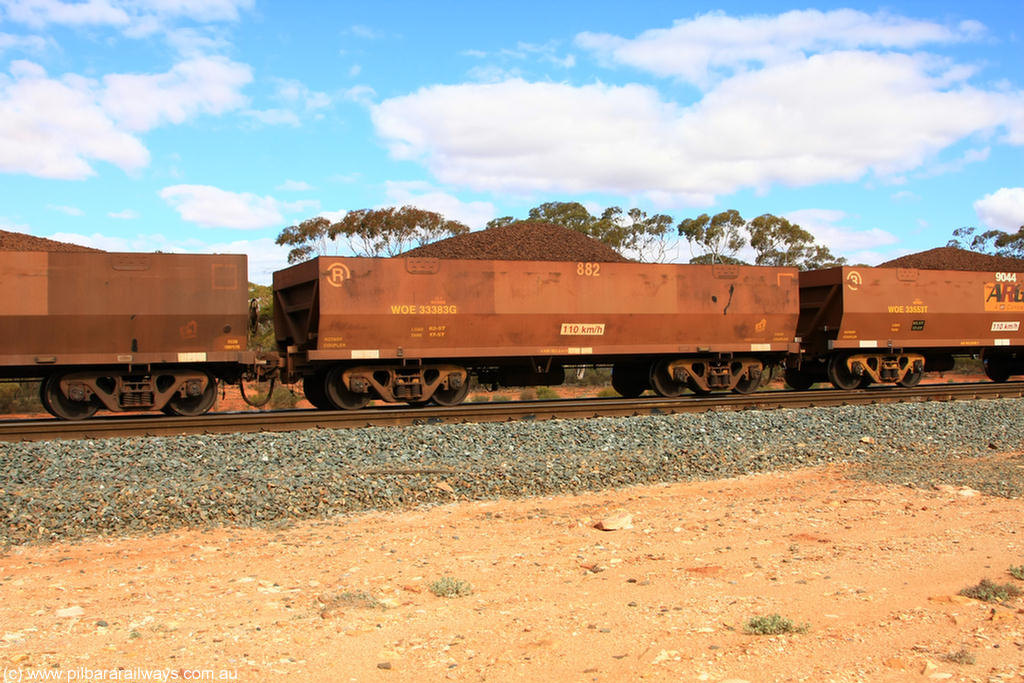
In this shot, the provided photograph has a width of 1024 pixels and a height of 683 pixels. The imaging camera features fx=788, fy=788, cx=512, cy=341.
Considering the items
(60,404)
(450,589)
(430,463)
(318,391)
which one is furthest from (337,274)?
(450,589)

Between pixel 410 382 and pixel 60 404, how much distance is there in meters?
5.54

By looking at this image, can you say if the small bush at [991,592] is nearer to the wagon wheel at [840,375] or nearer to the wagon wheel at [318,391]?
the wagon wheel at [318,391]

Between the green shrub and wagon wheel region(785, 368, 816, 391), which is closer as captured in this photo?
wagon wheel region(785, 368, 816, 391)

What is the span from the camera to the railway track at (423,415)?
11.0m

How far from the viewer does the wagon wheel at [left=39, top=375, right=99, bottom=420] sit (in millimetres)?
12398

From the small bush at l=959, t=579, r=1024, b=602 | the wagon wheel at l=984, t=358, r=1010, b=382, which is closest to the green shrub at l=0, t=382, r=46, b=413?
the small bush at l=959, t=579, r=1024, b=602

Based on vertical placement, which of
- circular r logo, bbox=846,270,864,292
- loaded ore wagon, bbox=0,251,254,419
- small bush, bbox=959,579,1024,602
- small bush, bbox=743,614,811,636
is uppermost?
circular r logo, bbox=846,270,864,292

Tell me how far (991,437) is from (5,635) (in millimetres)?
11910

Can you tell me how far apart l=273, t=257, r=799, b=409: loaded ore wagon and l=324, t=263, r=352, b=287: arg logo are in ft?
0.06

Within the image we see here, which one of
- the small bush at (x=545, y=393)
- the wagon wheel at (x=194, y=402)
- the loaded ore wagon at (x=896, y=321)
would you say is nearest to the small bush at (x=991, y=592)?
the wagon wheel at (x=194, y=402)

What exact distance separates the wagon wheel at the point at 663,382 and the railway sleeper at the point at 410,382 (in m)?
3.91

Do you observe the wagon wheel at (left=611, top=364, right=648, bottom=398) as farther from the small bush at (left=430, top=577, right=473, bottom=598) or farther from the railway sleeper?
the small bush at (left=430, top=577, right=473, bottom=598)

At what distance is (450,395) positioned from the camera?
14422 mm

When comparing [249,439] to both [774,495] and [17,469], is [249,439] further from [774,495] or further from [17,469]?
[774,495]
